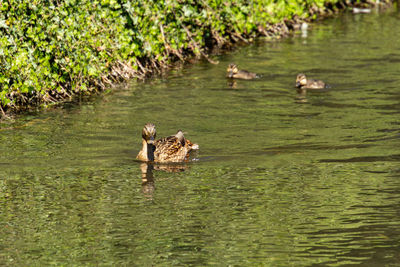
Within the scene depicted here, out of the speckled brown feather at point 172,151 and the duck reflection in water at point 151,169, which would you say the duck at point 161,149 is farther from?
the duck reflection in water at point 151,169

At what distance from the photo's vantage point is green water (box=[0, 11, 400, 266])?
877 cm

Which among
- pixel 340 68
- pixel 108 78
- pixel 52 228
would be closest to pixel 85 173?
pixel 52 228

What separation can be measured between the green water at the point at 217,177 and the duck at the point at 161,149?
1.08 ft

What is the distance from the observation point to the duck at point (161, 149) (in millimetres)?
13164

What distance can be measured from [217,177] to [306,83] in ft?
22.5

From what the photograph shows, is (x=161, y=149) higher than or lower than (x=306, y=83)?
lower

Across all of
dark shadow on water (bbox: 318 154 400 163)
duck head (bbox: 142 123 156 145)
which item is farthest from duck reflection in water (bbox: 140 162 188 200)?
dark shadow on water (bbox: 318 154 400 163)

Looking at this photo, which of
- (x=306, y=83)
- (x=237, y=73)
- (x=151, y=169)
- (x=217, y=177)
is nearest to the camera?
(x=217, y=177)

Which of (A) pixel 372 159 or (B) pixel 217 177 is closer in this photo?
(B) pixel 217 177

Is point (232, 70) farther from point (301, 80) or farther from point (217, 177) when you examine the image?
point (217, 177)

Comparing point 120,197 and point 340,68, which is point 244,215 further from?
point 340,68

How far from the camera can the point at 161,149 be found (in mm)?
13367

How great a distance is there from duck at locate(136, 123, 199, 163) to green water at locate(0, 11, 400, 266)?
328 mm

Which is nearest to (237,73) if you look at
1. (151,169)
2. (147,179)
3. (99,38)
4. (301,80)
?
(301,80)
